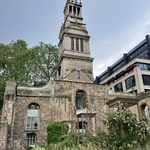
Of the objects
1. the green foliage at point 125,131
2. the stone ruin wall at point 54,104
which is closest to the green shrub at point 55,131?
the stone ruin wall at point 54,104

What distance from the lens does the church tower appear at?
2612 centimetres

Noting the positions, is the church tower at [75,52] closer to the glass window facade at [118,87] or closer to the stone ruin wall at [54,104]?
the stone ruin wall at [54,104]

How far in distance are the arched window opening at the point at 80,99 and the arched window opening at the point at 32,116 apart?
5264 mm

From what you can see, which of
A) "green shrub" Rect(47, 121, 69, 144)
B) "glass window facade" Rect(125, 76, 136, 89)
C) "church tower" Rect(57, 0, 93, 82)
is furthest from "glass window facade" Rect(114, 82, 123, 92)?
"green shrub" Rect(47, 121, 69, 144)

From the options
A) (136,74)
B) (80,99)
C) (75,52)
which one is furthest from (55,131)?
(136,74)

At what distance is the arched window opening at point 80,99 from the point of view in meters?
21.2

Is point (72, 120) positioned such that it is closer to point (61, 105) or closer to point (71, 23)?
point (61, 105)

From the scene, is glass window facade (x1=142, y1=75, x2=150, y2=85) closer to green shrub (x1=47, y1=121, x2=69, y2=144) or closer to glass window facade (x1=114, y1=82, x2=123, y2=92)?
glass window facade (x1=114, y1=82, x2=123, y2=92)

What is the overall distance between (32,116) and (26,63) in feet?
39.8

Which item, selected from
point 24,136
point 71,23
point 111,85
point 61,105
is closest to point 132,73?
point 111,85

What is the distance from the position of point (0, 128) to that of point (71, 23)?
21797 millimetres

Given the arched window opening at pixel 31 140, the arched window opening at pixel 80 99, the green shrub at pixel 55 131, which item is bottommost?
the arched window opening at pixel 31 140

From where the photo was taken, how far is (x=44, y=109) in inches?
749

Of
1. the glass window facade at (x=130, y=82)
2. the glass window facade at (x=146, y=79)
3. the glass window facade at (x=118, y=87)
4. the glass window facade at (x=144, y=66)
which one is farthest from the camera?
the glass window facade at (x=118, y=87)
